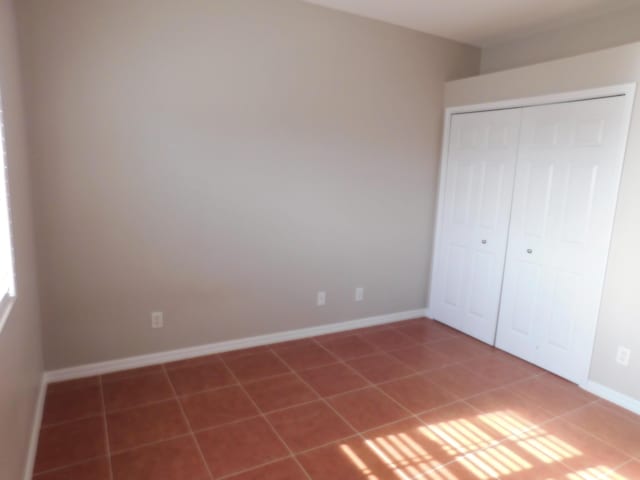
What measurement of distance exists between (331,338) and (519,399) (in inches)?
59.8

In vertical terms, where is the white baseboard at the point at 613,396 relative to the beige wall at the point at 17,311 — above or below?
below

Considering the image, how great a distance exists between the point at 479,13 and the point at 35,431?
4.02 meters

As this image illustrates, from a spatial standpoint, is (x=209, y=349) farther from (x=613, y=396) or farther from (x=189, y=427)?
(x=613, y=396)

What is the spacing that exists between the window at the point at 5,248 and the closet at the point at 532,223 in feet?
10.8

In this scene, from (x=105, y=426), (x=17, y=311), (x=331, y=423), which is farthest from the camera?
(x=331, y=423)

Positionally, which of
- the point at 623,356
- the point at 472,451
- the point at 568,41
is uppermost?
the point at 568,41

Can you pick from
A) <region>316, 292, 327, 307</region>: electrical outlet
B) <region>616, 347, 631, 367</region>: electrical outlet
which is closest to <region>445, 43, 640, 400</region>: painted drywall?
<region>616, 347, 631, 367</region>: electrical outlet

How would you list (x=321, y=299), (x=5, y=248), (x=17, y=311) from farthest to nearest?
(x=321, y=299)
(x=17, y=311)
(x=5, y=248)

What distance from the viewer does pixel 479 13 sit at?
321 centimetres

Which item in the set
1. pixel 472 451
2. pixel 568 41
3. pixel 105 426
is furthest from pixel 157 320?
pixel 568 41

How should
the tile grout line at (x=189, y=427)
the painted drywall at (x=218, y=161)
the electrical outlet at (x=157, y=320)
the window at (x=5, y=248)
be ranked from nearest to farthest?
the window at (x=5, y=248) < the tile grout line at (x=189, y=427) < the painted drywall at (x=218, y=161) < the electrical outlet at (x=157, y=320)

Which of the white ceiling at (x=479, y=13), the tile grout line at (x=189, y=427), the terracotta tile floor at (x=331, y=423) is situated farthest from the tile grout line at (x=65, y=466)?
the white ceiling at (x=479, y=13)

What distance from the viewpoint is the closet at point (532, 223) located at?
9.21 ft

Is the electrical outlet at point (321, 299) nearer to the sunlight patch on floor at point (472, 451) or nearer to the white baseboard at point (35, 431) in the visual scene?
the sunlight patch on floor at point (472, 451)
